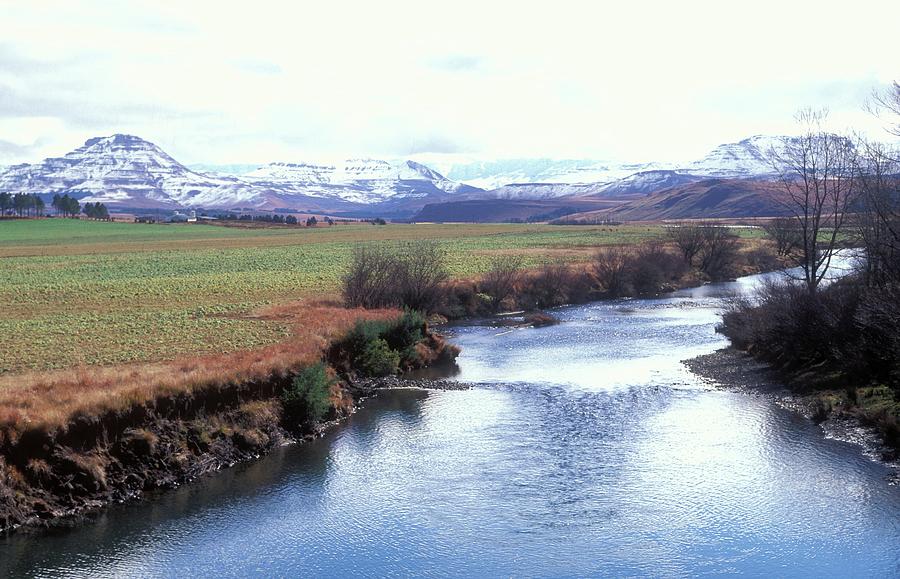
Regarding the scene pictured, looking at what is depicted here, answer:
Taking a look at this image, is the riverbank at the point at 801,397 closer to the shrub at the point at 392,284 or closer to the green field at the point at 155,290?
the shrub at the point at 392,284

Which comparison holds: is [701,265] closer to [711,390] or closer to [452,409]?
[711,390]

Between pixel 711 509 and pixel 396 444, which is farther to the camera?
pixel 396 444

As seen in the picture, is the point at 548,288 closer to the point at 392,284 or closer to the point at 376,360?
the point at 392,284

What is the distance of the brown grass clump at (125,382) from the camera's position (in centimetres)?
2531

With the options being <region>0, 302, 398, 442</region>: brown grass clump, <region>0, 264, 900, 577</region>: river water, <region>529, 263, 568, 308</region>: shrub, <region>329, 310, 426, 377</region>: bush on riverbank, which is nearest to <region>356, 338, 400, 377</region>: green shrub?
<region>329, 310, 426, 377</region>: bush on riverbank

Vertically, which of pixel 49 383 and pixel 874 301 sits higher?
pixel 874 301

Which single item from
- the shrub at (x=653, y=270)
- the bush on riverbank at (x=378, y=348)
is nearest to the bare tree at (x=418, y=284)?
the bush on riverbank at (x=378, y=348)

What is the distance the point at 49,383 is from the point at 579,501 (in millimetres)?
18844

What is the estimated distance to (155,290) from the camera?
66.1 meters

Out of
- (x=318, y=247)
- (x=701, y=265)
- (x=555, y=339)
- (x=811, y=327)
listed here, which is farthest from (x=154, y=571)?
(x=318, y=247)

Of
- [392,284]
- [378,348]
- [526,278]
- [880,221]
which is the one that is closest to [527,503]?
[378,348]

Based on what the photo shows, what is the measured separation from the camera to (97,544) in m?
23.0

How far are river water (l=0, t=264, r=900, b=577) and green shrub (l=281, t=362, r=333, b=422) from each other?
49.1 inches

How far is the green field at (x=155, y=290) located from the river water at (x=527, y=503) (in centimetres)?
1243
